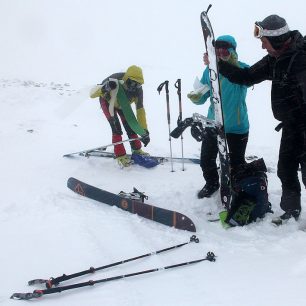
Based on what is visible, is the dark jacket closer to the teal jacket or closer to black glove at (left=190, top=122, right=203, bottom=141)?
the teal jacket

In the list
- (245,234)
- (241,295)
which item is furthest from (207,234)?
(241,295)

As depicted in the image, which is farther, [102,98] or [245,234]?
[102,98]

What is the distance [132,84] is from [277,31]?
3672 mm

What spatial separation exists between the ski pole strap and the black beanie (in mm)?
3614

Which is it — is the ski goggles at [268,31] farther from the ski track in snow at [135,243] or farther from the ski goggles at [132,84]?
the ski goggles at [132,84]

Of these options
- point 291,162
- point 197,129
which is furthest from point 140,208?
point 291,162

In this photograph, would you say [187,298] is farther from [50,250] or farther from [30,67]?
[30,67]

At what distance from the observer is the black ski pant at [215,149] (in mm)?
4824

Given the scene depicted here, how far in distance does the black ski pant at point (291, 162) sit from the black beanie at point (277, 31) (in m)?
0.88

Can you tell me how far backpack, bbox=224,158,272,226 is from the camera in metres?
4.28

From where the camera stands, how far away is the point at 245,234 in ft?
13.4

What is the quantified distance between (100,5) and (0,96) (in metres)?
87.4

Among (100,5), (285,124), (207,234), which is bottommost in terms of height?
(207,234)

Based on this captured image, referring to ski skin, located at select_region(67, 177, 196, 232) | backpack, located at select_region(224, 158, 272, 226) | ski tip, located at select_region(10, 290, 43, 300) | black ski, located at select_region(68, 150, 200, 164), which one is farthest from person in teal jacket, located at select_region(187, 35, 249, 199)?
ski tip, located at select_region(10, 290, 43, 300)
